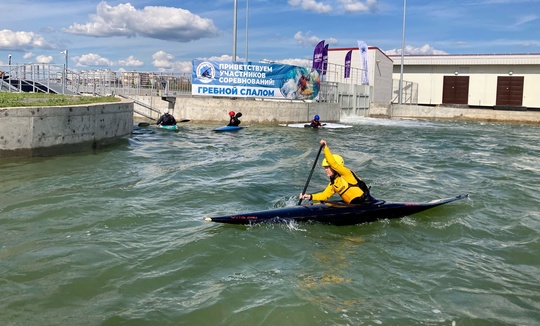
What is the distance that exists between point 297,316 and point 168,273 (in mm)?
1790

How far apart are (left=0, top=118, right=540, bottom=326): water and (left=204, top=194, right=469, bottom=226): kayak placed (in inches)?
5.7

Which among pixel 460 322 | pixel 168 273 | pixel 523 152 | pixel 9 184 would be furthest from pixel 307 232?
pixel 523 152

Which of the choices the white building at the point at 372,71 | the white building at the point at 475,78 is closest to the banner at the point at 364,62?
the white building at the point at 372,71

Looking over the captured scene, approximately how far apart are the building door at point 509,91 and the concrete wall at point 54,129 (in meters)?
40.2

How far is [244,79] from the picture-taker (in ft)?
88.2

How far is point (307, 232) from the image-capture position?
737 centimetres

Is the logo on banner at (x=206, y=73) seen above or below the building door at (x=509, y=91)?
below

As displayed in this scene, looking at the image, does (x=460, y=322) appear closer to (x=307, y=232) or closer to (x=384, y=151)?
(x=307, y=232)

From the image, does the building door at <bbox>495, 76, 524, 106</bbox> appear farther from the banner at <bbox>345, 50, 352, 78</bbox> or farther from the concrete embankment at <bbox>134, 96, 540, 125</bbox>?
the concrete embankment at <bbox>134, 96, 540, 125</bbox>

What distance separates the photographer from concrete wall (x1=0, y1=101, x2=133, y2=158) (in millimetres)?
11938

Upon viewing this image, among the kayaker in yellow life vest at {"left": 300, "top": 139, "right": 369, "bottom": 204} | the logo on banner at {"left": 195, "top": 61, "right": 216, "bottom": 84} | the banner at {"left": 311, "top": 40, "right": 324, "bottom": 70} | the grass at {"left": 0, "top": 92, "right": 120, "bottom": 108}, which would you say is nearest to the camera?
the kayaker in yellow life vest at {"left": 300, "top": 139, "right": 369, "bottom": 204}

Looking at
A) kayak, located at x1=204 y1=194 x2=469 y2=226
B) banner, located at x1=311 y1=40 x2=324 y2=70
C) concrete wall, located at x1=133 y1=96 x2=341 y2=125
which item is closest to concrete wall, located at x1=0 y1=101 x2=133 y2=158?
kayak, located at x1=204 y1=194 x2=469 y2=226

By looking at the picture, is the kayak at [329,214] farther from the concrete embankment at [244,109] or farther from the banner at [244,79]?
the banner at [244,79]

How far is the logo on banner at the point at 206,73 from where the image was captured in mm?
26609
